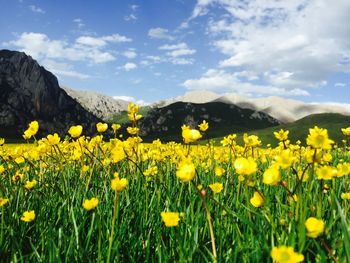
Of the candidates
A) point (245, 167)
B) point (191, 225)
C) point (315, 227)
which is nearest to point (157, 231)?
point (191, 225)

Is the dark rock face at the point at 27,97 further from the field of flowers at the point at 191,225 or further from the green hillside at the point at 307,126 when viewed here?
the field of flowers at the point at 191,225

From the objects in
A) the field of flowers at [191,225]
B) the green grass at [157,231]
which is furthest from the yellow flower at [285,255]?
the green grass at [157,231]

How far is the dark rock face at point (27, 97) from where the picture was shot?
172 metres

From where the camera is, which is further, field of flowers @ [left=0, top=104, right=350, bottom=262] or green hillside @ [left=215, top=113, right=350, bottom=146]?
green hillside @ [left=215, top=113, right=350, bottom=146]

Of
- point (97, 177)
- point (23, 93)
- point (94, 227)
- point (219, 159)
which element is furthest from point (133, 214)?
point (23, 93)

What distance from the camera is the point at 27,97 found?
181500 mm

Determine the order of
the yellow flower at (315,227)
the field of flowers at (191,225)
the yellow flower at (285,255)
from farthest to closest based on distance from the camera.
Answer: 1. the field of flowers at (191,225)
2. the yellow flower at (315,227)
3. the yellow flower at (285,255)

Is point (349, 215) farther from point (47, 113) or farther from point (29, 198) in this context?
point (47, 113)

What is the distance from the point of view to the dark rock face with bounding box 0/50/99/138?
172500mm

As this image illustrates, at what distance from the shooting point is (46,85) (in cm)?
18938

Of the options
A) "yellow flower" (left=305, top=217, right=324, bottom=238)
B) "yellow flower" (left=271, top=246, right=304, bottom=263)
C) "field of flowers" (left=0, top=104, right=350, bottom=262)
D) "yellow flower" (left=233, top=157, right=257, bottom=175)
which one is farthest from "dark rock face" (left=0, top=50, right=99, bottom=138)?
"yellow flower" (left=271, top=246, right=304, bottom=263)

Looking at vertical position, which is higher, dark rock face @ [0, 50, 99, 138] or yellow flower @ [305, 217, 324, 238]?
dark rock face @ [0, 50, 99, 138]

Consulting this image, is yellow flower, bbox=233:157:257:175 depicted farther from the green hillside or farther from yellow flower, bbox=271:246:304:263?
the green hillside

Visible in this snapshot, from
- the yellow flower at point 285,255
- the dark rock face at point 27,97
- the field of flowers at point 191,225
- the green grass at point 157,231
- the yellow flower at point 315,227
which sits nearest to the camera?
the yellow flower at point 285,255
